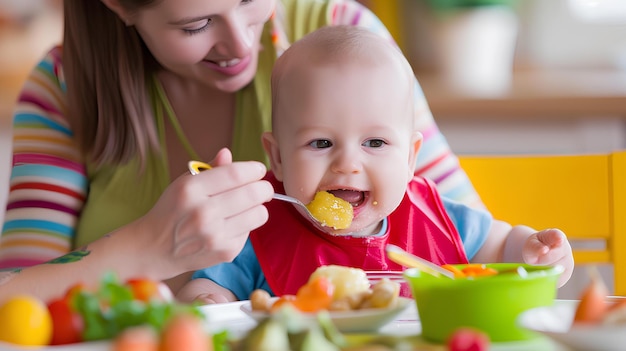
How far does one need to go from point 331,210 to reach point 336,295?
39cm

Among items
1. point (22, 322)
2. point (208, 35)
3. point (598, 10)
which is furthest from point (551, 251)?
point (598, 10)

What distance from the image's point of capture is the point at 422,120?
174cm

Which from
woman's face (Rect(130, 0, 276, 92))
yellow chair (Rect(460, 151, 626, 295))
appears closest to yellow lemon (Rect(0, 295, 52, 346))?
woman's face (Rect(130, 0, 276, 92))

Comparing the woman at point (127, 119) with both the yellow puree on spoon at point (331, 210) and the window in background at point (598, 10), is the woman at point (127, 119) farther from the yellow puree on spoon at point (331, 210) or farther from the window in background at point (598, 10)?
the window in background at point (598, 10)

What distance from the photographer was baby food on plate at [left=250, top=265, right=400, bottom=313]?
3.03 ft

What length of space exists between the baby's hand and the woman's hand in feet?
1.25

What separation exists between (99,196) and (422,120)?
2.07ft

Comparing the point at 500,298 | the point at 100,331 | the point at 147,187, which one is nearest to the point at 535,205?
the point at 147,187

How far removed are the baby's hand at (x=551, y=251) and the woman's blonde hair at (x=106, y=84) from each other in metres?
0.76

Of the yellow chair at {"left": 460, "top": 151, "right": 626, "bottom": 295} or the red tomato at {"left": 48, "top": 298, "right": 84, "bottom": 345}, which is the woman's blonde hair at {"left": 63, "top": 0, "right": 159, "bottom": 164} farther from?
the red tomato at {"left": 48, "top": 298, "right": 84, "bottom": 345}

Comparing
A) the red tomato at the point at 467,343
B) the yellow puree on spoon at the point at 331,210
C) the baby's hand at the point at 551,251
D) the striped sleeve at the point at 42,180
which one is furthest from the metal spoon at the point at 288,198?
the red tomato at the point at 467,343

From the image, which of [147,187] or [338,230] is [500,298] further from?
[147,187]

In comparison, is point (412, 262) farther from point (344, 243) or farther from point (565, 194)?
point (565, 194)

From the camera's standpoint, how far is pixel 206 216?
1.27m
